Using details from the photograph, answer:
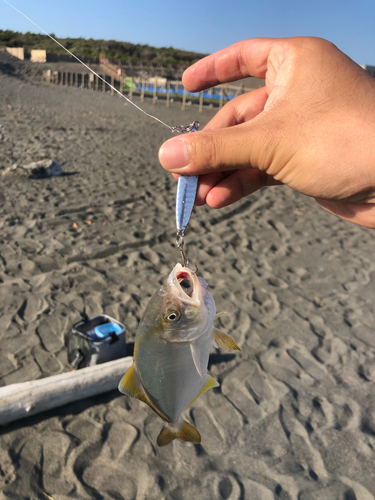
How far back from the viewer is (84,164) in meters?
11.9

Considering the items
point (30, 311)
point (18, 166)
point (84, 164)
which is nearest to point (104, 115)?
point (84, 164)

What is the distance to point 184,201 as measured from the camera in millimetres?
1898

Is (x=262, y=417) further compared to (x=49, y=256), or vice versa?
(x=49, y=256)

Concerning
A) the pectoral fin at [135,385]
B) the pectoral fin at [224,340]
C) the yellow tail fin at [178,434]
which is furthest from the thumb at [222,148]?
the yellow tail fin at [178,434]

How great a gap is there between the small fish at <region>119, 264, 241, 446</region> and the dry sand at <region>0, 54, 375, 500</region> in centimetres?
196

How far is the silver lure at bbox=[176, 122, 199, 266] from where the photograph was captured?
186 centimetres

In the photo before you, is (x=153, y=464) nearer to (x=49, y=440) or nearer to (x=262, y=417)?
(x=49, y=440)

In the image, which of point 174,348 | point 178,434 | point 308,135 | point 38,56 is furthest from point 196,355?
point 38,56

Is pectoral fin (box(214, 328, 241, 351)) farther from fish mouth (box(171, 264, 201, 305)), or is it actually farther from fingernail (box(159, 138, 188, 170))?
fingernail (box(159, 138, 188, 170))

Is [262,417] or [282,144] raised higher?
[282,144]

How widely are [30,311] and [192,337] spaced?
416 centimetres

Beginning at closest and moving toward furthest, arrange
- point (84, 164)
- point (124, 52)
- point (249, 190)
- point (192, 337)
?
point (192, 337), point (249, 190), point (84, 164), point (124, 52)

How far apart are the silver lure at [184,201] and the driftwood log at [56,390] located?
8.41 feet

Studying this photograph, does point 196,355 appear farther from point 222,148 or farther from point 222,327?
point 222,327
